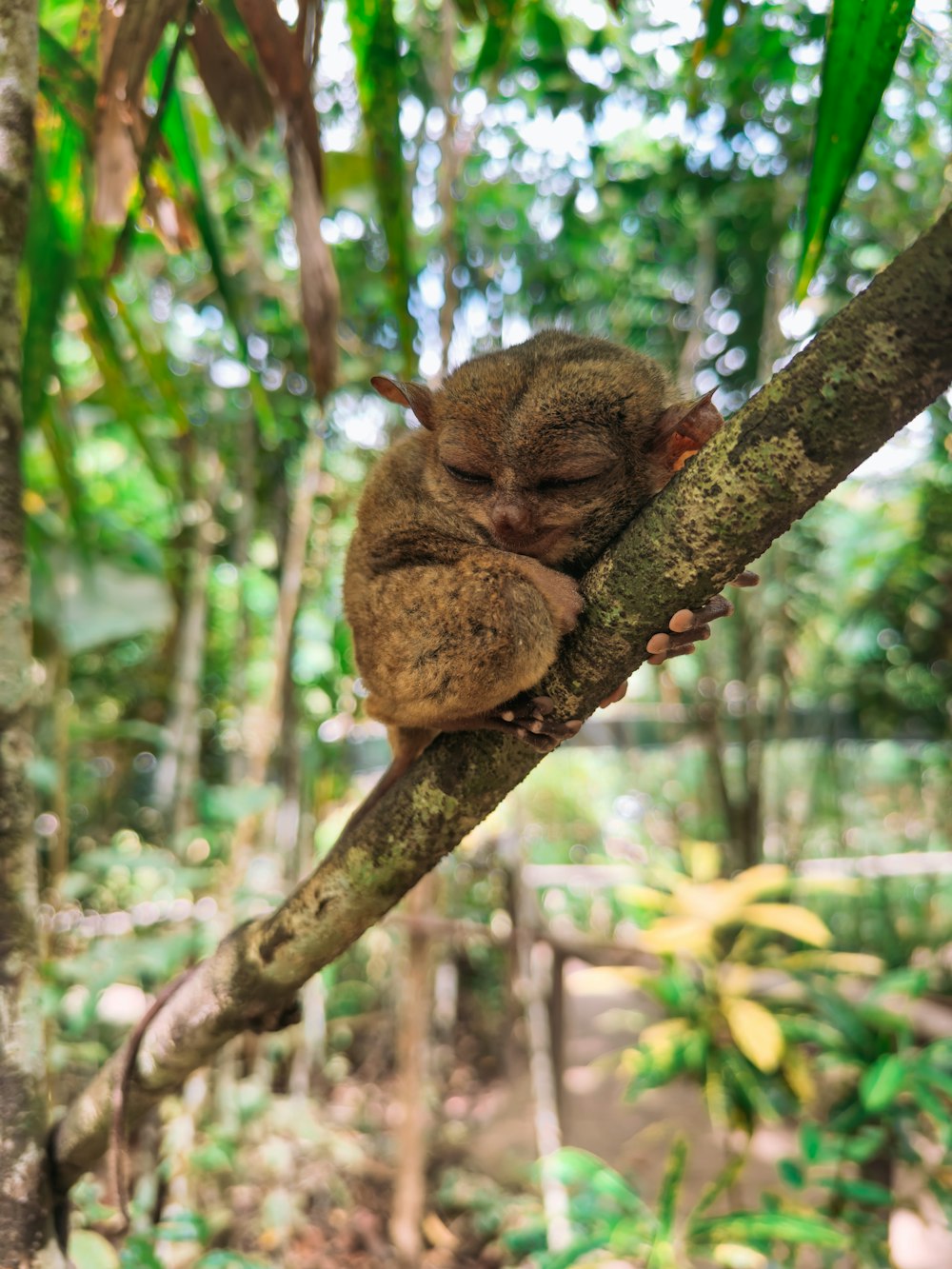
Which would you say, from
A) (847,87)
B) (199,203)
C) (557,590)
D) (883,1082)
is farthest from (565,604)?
(883,1082)

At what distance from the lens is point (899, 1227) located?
407 cm

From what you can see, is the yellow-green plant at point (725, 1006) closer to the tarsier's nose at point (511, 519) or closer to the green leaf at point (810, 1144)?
the green leaf at point (810, 1144)

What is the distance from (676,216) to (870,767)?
6.02 meters


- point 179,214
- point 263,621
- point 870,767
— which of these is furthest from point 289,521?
point 870,767

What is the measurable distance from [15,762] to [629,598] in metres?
1.00

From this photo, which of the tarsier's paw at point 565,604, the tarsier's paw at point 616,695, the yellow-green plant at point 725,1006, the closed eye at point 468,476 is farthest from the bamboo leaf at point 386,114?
the yellow-green plant at point 725,1006

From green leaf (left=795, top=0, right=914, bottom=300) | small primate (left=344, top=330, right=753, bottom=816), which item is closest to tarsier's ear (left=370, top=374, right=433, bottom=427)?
small primate (left=344, top=330, right=753, bottom=816)

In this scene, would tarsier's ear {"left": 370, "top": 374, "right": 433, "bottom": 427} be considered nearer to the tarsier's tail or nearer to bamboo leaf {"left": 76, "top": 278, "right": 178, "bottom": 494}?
the tarsier's tail

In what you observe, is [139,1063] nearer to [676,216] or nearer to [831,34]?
[831,34]

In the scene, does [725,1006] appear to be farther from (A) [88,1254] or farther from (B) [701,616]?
(B) [701,616]

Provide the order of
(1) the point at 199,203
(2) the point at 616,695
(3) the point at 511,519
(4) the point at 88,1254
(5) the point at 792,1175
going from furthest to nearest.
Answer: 1. (5) the point at 792,1175
2. (1) the point at 199,203
3. (4) the point at 88,1254
4. (3) the point at 511,519
5. (2) the point at 616,695

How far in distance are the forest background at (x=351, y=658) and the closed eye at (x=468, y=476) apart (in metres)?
0.46

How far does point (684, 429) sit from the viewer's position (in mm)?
1402

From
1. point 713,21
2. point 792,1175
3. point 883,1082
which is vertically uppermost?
point 713,21
